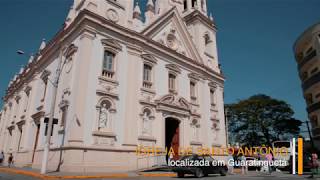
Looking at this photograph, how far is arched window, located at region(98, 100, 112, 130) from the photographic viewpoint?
635 inches

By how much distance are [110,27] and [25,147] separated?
13.3m

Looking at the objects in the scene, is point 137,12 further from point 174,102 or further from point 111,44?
point 174,102

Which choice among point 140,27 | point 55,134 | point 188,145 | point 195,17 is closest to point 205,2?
point 195,17

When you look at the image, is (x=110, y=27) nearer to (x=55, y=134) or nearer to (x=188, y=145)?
(x=55, y=134)

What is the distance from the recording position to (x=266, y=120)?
46375 millimetres

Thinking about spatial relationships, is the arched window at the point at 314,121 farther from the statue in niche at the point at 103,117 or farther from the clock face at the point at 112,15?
the statue in niche at the point at 103,117

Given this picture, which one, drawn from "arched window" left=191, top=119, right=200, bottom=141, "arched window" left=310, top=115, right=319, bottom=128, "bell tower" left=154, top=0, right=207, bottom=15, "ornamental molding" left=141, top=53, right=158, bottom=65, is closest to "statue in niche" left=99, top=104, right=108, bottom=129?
"ornamental molding" left=141, top=53, right=158, bottom=65

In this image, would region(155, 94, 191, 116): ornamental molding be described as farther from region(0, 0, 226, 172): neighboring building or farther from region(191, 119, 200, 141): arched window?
region(191, 119, 200, 141): arched window

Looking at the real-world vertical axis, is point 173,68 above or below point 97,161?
above

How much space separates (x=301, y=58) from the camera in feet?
128

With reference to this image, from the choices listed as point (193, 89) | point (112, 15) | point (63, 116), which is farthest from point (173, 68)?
point (63, 116)

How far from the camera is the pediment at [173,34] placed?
72.5 feet

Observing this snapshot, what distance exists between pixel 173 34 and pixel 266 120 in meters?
30.9

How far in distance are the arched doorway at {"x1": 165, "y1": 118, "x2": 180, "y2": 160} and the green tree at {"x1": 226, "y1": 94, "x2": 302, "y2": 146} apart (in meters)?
29.4
